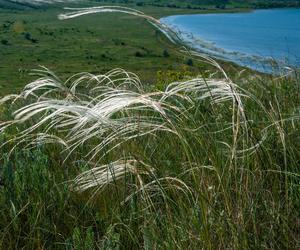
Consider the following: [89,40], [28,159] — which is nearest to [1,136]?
[28,159]

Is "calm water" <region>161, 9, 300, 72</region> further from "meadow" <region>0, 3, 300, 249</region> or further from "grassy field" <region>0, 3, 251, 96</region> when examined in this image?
A: "grassy field" <region>0, 3, 251, 96</region>

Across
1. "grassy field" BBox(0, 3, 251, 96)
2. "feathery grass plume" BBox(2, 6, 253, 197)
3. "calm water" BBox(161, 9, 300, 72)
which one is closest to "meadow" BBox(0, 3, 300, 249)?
"feathery grass plume" BBox(2, 6, 253, 197)

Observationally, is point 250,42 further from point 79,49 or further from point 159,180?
point 159,180

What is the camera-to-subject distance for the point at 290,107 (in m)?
3.95

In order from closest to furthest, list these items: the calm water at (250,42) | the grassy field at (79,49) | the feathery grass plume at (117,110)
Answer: the feathery grass plume at (117,110)
the calm water at (250,42)
the grassy field at (79,49)

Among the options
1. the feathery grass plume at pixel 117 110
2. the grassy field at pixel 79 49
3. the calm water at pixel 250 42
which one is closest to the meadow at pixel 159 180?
the feathery grass plume at pixel 117 110

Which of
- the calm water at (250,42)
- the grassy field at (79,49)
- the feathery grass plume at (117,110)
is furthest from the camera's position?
the grassy field at (79,49)

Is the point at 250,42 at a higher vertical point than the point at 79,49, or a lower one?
higher

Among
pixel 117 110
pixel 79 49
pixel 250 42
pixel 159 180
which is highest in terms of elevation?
pixel 117 110

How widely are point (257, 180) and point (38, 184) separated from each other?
1.13 meters

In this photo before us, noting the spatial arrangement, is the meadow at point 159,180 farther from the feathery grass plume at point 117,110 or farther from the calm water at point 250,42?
the calm water at point 250,42

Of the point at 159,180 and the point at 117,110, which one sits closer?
the point at 117,110

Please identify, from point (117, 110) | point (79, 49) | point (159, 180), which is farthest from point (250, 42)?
point (117, 110)

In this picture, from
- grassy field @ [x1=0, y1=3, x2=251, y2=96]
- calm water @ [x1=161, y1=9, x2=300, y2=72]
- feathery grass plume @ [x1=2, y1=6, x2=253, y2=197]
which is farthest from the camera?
grassy field @ [x1=0, y1=3, x2=251, y2=96]
